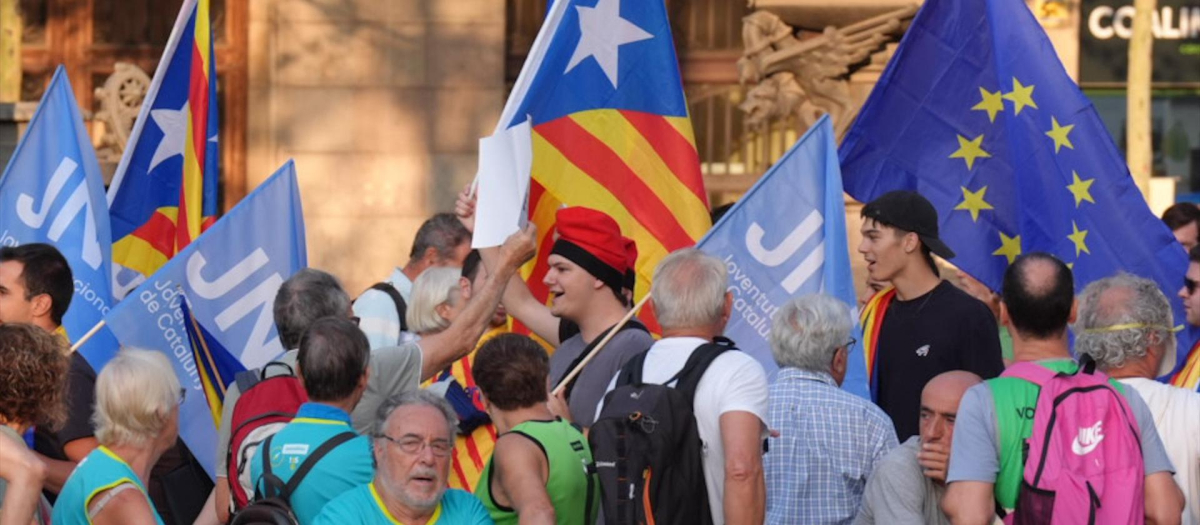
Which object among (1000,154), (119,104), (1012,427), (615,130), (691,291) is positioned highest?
(119,104)

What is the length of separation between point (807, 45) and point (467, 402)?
6.58 metres

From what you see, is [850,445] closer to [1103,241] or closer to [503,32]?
[1103,241]

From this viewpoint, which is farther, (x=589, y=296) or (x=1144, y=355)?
(x=589, y=296)

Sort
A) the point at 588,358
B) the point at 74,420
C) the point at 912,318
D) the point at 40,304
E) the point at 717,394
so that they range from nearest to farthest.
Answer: the point at 717,394
the point at 74,420
the point at 588,358
the point at 40,304
the point at 912,318

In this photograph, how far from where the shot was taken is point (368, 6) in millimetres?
13984

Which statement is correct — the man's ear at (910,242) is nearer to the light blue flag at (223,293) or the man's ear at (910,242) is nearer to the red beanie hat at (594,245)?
the red beanie hat at (594,245)

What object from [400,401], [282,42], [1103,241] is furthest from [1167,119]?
[400,401]

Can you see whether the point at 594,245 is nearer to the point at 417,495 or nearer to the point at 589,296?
the point at 589,296

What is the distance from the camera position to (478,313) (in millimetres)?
7297

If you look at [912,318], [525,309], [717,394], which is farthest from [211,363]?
[912,318]

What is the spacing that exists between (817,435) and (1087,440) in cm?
122

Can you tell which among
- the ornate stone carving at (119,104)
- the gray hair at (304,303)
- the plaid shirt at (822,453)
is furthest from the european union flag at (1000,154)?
the ornate stone carving at (119,104)

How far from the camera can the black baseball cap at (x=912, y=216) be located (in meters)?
7.90

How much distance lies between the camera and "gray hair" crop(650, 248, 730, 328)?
6.75 m
